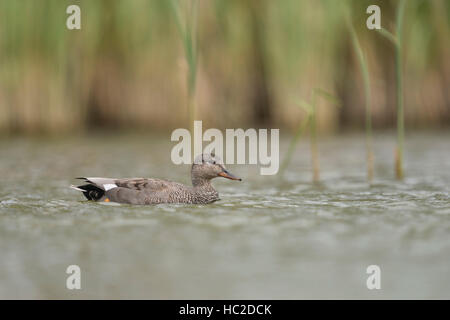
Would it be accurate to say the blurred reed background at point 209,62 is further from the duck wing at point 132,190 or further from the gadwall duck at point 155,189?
the duck wing at point 132,190

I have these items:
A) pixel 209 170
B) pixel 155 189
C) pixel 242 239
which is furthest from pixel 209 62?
pixel 242 239

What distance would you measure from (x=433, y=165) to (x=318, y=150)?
5.24 ft

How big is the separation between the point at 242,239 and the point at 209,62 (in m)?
5.78

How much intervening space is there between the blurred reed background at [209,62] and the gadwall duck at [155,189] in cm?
367

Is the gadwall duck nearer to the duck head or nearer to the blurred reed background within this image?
the duck head

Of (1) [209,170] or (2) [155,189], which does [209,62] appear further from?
(2) [155,189]

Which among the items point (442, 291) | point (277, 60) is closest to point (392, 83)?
point (277, 60)

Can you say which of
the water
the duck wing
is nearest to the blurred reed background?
the water

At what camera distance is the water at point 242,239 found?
3859 millimetres

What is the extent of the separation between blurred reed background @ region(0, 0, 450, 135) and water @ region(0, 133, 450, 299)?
261cm

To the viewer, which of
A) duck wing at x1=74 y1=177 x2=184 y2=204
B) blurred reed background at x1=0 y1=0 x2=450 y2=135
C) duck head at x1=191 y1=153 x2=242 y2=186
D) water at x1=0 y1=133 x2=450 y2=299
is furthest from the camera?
blurred reed background at x1=0 y1=0 x2=450 y2=135

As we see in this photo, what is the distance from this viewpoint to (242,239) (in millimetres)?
4699

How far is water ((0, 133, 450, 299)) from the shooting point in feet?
12.7
